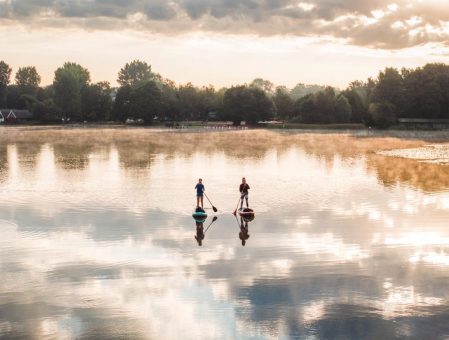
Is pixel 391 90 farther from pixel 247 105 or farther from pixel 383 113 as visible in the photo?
pixel 247 105

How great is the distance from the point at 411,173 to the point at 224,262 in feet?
125

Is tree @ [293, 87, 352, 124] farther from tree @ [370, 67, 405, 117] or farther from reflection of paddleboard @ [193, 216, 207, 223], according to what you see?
reflection of paddleboard @ [193, 216, 207, 223]

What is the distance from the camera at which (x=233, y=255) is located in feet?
76.7

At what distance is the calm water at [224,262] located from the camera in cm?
1622

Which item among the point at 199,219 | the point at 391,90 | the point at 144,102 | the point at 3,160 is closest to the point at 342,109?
the point at 391,90

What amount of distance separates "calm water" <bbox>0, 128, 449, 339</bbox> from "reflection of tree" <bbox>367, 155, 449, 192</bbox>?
1.32 metres

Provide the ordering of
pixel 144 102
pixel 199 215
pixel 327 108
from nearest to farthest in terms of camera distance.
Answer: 1. pixel 199 215
2. pixel 327 108
3. pixel 144 102

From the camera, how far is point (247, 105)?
186500 millimetres

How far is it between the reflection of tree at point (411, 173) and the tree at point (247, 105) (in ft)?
387

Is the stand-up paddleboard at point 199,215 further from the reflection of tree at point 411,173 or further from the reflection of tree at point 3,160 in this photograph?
the reflection of tree at point 3,160

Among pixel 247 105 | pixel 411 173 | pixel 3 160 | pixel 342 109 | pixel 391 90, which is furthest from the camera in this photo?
pixel 247 105

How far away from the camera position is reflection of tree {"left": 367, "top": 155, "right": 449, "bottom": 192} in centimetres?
4691

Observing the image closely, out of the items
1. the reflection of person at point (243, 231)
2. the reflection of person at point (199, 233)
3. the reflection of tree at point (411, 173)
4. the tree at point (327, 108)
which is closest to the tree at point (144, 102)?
the tree at point (327, 108)

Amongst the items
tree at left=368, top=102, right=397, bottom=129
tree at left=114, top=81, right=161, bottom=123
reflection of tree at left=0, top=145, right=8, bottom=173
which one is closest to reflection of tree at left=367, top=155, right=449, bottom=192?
reflection of tree at left=0, top=145, right=8, bottom=173
